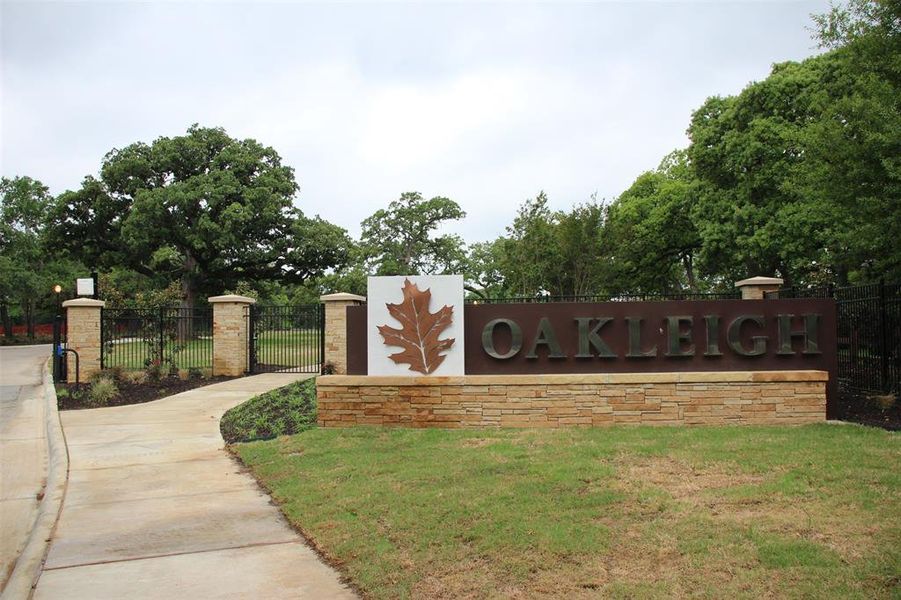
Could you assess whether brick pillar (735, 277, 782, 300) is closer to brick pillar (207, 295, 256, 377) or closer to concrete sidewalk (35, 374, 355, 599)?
concrete sidewalk (35, 374, 355, 599)

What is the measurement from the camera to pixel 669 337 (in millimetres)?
10203

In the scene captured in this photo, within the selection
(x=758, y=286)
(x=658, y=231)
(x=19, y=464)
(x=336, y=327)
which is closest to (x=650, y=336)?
(x=758, y=286)

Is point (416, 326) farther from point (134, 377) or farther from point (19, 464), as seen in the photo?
point (134, 377)

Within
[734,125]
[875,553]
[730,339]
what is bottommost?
[875,553]

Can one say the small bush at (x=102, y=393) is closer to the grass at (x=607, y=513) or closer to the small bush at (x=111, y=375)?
the small bush at (x=111, y=375)

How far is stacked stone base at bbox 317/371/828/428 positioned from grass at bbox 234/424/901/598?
975mm

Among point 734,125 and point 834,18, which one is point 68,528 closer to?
point 834,18

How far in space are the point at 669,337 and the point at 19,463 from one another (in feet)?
29.6

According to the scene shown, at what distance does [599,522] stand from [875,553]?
5.96ft

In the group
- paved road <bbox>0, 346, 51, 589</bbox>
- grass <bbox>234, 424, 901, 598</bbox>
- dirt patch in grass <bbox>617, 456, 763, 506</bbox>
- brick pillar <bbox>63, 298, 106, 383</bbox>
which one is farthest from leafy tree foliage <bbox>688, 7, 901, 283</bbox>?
brick pillar <bbox>63, 298, 106, 383</bbox>

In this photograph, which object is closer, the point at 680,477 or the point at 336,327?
the point at 680,477

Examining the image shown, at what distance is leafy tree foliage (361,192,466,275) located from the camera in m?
46.9

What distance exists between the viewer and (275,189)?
122 feet

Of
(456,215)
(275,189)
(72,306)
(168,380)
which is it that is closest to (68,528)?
(168,380)
